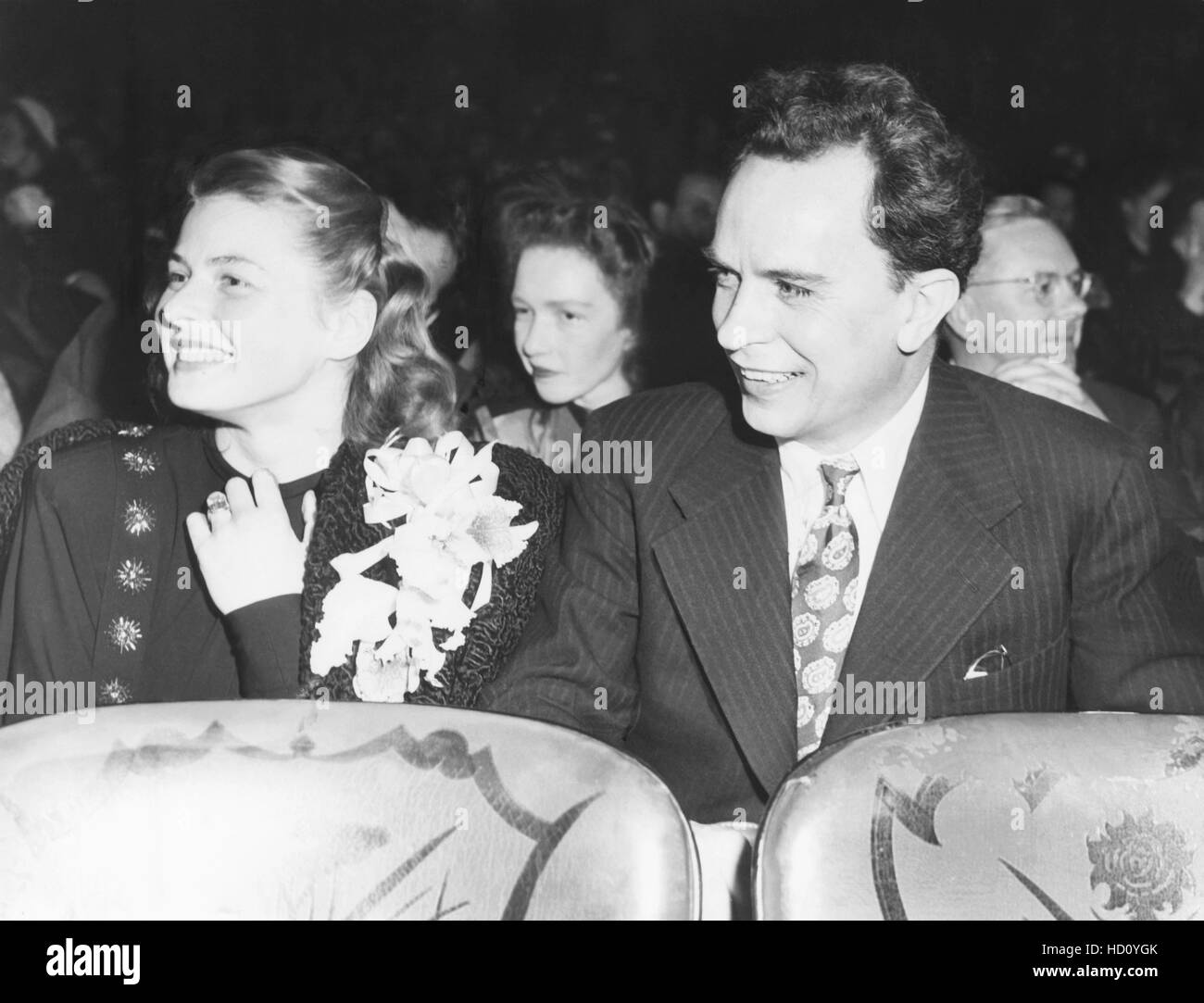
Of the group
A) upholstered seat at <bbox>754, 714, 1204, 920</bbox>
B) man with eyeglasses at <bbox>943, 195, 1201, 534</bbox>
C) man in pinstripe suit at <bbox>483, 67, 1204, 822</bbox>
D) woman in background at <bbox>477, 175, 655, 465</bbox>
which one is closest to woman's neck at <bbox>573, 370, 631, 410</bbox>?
woman in background at <bbox>477, 175, 655, 465</bbox>

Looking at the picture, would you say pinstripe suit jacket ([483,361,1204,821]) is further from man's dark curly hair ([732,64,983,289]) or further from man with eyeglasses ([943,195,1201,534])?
man's dark curly hair ([732,64,983,289])

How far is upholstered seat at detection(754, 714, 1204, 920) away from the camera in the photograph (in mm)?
1398

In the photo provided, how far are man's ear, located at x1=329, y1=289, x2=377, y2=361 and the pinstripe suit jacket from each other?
0.43 m

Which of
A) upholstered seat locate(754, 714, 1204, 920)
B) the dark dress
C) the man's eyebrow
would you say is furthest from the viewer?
the dark dress

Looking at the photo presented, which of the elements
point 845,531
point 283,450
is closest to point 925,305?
point 845,531

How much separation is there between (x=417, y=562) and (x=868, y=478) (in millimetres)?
686

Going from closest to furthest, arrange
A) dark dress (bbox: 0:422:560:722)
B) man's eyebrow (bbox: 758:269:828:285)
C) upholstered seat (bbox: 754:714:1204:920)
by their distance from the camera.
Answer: upholstered seat (bbox: 754:714:1204:920), man's eyebrow (bbox: 758:269:828:285), dark dress (bbox: 0:422:560:722)

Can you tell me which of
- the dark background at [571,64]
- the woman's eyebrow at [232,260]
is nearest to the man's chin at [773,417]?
the dark background at [571,64]

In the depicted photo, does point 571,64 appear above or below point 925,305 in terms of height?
above

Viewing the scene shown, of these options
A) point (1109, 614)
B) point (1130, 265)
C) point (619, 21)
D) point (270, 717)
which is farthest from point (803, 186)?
point (270, 717)

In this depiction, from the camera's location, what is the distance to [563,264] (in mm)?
2076

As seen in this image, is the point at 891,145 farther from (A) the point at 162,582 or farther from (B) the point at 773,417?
(A) the point at 162,582

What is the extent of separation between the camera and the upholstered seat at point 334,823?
1.41 metres
